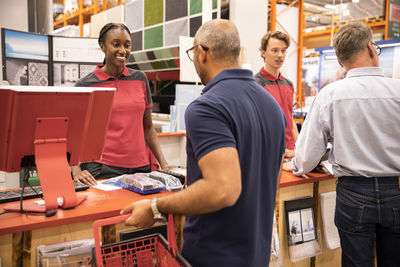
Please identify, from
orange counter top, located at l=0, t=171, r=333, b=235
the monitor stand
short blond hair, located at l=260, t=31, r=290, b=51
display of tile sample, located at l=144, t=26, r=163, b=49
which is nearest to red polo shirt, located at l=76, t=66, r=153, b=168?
orange counter top, located at l=0, t=171, r=333, b=235

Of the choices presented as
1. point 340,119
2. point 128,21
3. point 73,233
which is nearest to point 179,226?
point 73,233

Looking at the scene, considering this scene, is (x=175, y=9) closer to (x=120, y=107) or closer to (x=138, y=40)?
(x=138, y=40)

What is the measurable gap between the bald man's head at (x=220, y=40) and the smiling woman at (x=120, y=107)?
1328mm

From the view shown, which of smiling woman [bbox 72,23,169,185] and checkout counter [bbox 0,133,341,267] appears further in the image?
smiling woman [bbox 72,23,169,185]

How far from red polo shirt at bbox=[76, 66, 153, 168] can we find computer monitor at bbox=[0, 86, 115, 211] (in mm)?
672

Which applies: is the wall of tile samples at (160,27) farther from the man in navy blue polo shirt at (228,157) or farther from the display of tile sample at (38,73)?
the man in navy blue polo shirt at (228,157)

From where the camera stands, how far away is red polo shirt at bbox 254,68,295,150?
12.1ft

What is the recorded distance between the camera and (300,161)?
8.30ft

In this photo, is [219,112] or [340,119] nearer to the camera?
[219,112]

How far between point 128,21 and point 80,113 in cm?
686

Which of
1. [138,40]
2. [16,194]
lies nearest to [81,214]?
[16,194]

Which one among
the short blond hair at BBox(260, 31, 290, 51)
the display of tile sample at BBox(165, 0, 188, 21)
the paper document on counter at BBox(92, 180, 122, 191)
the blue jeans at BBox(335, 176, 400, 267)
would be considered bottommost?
the blue jeans at BBox(335, 176, 400, 267)

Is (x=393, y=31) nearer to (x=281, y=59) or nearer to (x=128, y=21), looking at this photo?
(x=128, y=21)

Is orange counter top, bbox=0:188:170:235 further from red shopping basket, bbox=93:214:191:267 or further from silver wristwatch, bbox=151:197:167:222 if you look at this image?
silver wristwatch, bbox=151:197:167:222
